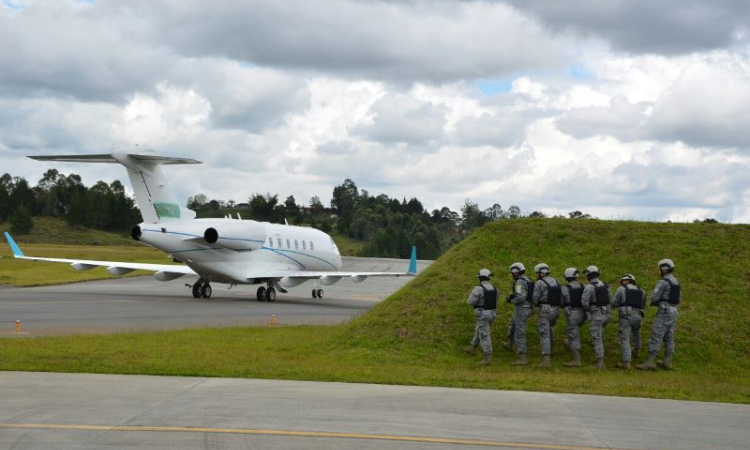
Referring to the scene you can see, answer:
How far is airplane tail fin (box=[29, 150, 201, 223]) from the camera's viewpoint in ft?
120

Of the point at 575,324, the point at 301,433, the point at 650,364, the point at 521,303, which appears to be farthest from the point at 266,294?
the point at 301,433

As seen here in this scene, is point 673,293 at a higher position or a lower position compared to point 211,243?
lower

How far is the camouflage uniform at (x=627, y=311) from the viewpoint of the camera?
1848cm

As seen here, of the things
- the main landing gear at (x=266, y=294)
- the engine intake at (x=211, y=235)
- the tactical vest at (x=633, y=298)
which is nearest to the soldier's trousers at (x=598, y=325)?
the tactical vest at (x=633, y=298)

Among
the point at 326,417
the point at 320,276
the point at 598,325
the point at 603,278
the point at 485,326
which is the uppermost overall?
the point at 603,278

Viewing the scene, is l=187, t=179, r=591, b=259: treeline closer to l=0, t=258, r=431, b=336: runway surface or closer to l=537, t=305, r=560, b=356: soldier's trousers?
l=0, t=258, r=431, b=336: runway surface

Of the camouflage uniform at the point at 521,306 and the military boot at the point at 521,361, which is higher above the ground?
the camouflage uniform at the point at 521,306

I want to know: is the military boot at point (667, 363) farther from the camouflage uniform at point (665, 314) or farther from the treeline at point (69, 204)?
the treeline at point (69, 204)

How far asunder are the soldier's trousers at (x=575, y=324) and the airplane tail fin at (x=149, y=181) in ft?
74.9

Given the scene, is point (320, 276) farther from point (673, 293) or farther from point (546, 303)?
point (673, 293)

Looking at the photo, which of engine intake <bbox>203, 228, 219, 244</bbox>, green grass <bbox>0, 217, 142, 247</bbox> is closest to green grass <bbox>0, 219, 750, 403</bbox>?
engine intake <bbox>203, 228, 219, 244</bbox>

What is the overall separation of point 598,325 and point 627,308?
70cm

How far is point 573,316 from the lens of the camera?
1881 centimetres

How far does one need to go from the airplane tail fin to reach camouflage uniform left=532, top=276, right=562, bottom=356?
22.4 m
